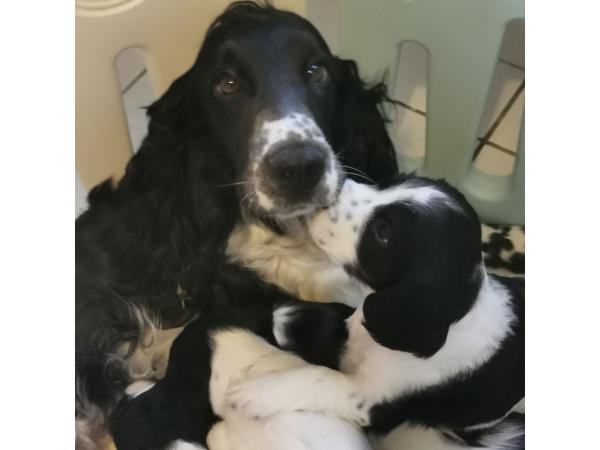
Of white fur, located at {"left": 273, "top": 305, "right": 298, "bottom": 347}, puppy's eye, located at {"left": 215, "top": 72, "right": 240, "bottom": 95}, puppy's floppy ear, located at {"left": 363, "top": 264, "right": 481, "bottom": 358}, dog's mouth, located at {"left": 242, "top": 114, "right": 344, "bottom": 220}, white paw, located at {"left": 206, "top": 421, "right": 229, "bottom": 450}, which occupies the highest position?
puppy's eye, located at {"left": 215, "top": 72, "right": 240, "bottom": 95}

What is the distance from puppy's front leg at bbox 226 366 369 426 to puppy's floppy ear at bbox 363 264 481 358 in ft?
0.57

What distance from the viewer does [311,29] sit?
1420 mm

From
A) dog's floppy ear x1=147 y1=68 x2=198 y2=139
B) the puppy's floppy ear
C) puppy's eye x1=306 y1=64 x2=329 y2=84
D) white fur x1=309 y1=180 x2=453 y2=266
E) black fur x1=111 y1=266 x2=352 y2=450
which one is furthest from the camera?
dog's floppy ear x1=147 y1=68 x2=198 y2=139

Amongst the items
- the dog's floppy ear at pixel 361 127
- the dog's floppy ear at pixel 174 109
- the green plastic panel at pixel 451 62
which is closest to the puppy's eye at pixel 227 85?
the dog's floppy ear at pixel 174 109

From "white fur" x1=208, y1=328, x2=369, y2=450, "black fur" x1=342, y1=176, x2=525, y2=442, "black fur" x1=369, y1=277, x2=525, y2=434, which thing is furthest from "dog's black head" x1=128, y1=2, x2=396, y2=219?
"black fur" x1=369, y1=277, x2=525, y2=434

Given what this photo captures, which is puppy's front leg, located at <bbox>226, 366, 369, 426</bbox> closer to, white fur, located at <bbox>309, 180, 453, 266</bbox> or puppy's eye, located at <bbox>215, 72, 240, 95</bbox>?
white fur, located at <bbox>309, 180, 453, 266</bbox>

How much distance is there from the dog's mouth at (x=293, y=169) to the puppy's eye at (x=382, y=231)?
3.8 inches

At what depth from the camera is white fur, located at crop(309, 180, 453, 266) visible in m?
1.17

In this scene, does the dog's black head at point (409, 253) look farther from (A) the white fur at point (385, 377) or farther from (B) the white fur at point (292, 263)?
(B) the white fur at point (292, 263)

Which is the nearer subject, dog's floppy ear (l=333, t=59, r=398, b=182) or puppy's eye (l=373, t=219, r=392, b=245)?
puppy's eye (l=373, t=219, r=392, b=245)

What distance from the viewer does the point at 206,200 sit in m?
1.53

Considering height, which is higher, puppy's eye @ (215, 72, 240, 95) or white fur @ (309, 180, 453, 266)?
puppy's eye @ (215, 72, 240, 95)

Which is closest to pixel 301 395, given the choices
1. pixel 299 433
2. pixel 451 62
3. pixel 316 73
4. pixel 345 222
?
pixel 299 433
